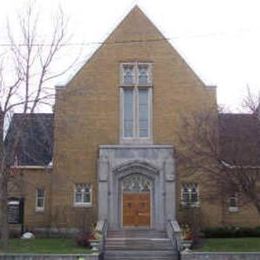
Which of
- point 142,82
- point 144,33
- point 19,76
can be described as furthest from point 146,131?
point 19,76

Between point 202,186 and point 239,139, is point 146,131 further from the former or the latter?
point 239,139

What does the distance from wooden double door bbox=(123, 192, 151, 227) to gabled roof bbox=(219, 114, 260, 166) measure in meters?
8.62

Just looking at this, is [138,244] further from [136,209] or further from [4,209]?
[4,209]

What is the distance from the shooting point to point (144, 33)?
1609 inches

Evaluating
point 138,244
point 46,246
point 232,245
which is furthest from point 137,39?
point 46,246

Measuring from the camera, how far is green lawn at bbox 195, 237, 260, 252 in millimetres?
30516

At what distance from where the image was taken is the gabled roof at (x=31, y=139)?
2908 cm

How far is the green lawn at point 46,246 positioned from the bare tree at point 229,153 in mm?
7318

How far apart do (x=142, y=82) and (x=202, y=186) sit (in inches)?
291

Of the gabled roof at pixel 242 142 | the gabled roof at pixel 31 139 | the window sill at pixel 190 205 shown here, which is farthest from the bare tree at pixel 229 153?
the gabled roof at pixel 31 139

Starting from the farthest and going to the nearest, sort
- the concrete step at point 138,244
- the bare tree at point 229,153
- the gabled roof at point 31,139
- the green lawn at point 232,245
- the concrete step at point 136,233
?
the concrete step at point 136,233
the concrete step at point 138,244
the green lawn at point 232,245
the bare tree at point 229,153
the gabled roof at point 31,139

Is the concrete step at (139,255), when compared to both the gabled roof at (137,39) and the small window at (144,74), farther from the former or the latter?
the gabled roof at (137,39)

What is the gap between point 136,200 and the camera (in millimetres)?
39094

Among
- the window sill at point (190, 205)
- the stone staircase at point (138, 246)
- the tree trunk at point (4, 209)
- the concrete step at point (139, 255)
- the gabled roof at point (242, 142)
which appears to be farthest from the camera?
the window sill at point (190, 205)
